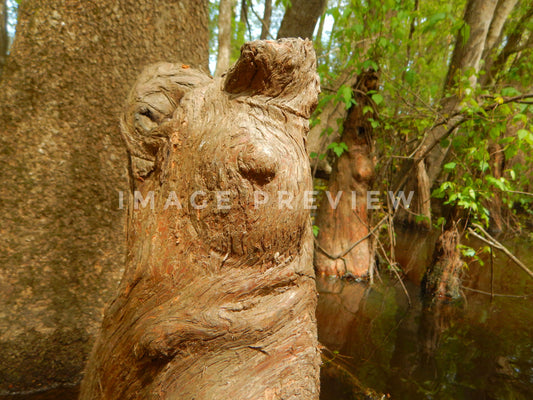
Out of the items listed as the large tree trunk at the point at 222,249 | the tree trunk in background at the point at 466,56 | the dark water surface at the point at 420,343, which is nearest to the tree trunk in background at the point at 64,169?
the dark water surface at the point at 420,343

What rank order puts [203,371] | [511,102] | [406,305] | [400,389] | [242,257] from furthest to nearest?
[406,305] < [511,102] < [400,389] < [242,257] < [203,371]

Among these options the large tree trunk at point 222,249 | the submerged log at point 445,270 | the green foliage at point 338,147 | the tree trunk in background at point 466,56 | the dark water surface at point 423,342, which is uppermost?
the tree trunk in background at point 466,56

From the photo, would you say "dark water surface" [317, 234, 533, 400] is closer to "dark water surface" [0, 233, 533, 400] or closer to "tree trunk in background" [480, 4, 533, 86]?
"dark water surface" [0, 233, 533, 400]

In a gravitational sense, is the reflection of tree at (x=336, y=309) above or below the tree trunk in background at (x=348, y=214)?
below

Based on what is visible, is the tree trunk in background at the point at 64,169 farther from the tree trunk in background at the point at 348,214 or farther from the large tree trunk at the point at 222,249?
the tree trunk in background at the point at 348,214

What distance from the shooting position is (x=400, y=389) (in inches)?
73.9

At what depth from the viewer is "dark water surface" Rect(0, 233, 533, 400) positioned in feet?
6.20

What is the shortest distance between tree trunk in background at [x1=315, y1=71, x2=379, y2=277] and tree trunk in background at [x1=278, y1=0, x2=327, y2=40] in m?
0.98

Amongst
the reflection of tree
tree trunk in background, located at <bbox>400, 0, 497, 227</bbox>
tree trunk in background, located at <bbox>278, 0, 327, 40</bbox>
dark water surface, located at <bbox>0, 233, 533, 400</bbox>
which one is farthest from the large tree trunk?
tree trunk in background, located at <bbox>400, 0, 497, 227</bbox>

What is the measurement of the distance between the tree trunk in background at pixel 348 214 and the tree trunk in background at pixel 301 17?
98cm

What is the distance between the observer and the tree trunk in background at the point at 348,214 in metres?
3.42

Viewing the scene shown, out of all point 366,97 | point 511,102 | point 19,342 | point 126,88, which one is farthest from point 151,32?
point 511,102

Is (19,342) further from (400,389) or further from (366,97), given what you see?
(366,97)

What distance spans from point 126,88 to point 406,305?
114 inches
